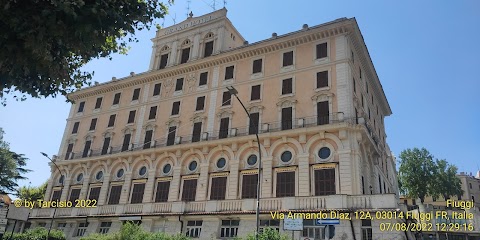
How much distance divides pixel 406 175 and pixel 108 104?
4227 cm

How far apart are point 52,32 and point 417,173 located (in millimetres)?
54544

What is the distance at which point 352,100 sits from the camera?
27406mm

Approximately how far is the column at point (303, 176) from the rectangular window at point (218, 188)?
6040 millimetres

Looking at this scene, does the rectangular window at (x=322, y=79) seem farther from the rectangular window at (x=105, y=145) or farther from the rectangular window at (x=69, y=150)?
the rectangular window at (x=69, y=150)

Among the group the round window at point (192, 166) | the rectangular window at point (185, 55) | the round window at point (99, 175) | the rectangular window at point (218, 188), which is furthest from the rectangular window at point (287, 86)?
the round window at point (99, 175)

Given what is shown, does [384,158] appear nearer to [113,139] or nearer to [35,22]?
[113,139]

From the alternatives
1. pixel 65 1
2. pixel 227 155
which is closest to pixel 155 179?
pixel 227 155

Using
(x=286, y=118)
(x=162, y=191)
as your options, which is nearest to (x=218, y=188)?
(x=162, y=191)

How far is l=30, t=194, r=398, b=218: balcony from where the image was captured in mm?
22672

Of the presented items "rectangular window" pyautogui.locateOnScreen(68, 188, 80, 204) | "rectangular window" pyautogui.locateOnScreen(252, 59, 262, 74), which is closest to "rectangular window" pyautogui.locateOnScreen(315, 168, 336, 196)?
"rectangular window" pyautogui.locateOnScreen(252, 59, 262, 74)

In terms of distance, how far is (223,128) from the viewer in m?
31.2

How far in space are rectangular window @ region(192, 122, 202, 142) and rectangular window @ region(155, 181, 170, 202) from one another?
437cm

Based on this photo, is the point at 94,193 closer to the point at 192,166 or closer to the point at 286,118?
the point at 192,166

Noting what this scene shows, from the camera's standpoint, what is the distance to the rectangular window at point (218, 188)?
28.5 meters
